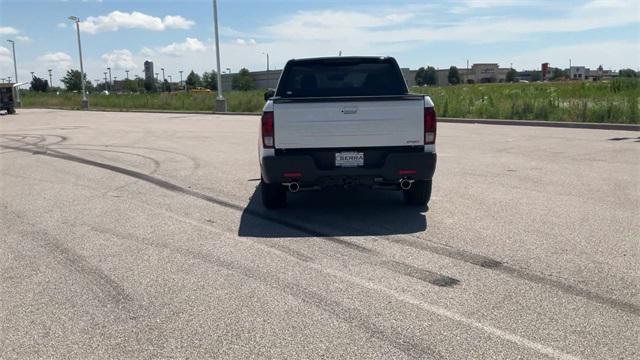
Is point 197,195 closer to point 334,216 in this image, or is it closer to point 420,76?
point 334,216

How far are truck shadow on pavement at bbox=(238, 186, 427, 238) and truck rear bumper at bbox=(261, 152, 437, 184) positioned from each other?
49cm

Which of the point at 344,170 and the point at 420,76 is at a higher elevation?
the point at 420,76

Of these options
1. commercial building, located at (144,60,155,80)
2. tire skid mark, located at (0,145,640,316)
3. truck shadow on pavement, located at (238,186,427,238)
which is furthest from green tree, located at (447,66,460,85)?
tire skid mark, located at (0,145,640,316)

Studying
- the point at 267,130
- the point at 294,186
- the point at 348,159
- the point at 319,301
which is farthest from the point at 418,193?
the point at 319,301

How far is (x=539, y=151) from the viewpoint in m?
13.1

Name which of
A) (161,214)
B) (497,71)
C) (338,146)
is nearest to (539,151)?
(338,146)

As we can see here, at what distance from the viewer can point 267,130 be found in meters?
6.75

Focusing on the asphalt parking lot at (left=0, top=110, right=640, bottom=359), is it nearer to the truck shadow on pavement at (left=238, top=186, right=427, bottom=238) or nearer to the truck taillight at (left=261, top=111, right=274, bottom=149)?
the truck shadow on pavement at (left=238, top=186, right=427, bottom=238)

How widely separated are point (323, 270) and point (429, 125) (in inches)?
97.7

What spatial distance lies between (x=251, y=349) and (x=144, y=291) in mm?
1408

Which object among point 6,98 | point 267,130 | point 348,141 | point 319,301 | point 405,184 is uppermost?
point 6,98

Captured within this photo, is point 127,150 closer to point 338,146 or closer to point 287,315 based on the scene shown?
point 338,146

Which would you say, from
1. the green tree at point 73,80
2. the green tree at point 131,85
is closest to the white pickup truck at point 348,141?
the green tree at point 73,80

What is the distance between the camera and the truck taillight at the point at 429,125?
676 centimetres
